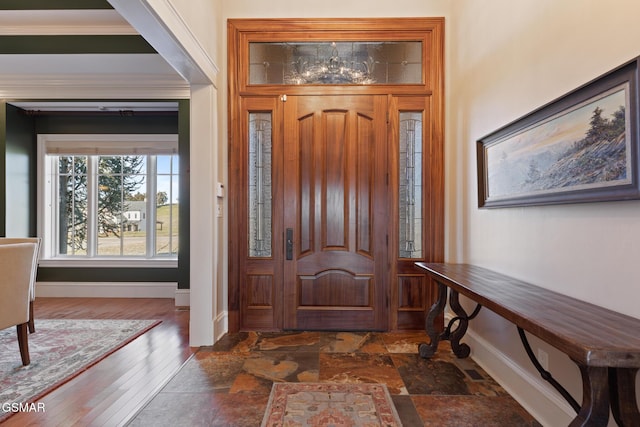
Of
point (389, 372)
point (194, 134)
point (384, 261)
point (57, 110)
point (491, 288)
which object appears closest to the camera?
point (491, 288)

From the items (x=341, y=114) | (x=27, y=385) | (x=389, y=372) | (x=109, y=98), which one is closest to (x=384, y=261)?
(x=389, y=372)

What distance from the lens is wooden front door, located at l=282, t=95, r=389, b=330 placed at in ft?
10.1

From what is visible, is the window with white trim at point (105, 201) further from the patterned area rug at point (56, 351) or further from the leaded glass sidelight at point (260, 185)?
the leaded glass sidelight at point (260, 185)

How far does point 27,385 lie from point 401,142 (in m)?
3.60

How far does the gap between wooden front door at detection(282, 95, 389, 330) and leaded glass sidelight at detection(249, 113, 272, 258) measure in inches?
7.4

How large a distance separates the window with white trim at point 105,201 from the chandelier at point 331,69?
260 centimetres

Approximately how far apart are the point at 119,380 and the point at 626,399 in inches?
113

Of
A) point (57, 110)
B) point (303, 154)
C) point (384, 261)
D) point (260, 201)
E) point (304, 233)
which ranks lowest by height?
point (384, 261)

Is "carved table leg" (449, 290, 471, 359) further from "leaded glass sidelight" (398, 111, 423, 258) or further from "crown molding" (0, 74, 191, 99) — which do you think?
"crown molding" (0, 74, 191, 99)

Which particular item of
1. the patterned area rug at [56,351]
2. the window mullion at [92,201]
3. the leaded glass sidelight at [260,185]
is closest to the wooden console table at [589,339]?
the leaded glass sidelight at [260,185]

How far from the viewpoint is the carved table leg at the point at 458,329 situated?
8.16ft

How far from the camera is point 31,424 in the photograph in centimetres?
179

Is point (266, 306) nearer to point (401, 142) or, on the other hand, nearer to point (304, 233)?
point (304, 233)

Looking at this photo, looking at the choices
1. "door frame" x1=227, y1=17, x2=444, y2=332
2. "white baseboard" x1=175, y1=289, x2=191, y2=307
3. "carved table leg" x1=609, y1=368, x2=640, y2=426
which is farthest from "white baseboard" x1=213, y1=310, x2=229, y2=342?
"carved table leg" x1=609, y1=368, x2=640, y2=426
